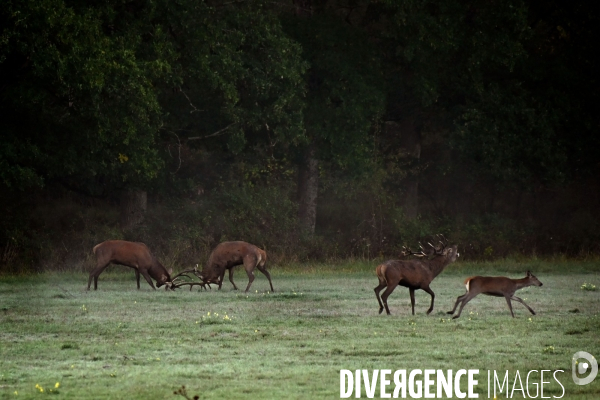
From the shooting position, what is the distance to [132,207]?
108 feet

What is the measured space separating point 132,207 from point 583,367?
22.7m

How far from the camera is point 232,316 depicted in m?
16.8

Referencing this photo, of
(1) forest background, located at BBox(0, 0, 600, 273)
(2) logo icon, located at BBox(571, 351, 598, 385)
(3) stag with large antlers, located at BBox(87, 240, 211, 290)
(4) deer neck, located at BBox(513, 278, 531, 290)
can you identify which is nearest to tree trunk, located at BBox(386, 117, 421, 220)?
(1) forest background, located at BBox(0, 0, 600, 273)

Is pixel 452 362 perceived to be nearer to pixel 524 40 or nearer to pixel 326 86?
pixel 326 86

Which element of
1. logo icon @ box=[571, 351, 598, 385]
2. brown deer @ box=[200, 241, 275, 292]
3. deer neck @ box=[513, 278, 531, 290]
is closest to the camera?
logo icon @ box=[571, 351, 598, 385]

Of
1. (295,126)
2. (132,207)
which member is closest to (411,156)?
(295,126)

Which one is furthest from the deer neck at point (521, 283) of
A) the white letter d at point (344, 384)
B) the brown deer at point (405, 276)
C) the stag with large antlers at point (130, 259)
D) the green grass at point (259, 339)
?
the stag with large antlers at point (130, 259)

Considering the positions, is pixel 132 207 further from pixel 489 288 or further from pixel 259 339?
pixel 259 339

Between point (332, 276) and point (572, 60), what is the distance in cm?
1418

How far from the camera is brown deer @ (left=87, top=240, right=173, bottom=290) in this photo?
867 inches

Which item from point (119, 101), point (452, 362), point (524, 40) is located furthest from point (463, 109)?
point (452, 362)

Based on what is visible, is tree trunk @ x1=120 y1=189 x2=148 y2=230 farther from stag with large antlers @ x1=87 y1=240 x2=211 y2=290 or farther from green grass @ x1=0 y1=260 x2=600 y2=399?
stag with large antlers @ x1=87 y1=240 x2=211 y2=290

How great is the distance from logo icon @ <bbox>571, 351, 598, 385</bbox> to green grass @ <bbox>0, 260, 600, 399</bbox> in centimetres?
12

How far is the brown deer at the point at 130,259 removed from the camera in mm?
22016
